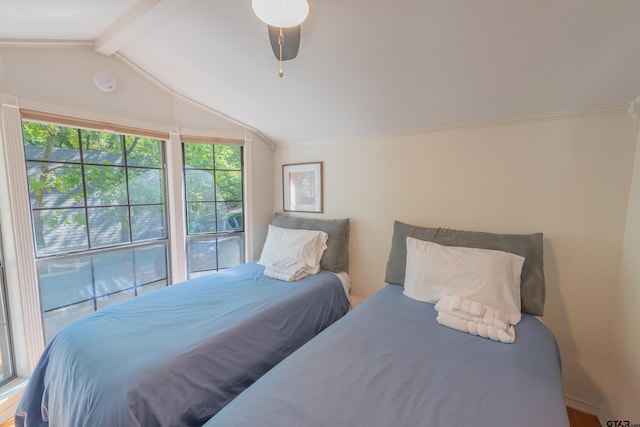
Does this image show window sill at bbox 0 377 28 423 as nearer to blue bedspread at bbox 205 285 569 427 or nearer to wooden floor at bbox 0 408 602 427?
wooden floor at bbox 0 408 602 427

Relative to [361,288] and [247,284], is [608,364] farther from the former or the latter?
[247,284]

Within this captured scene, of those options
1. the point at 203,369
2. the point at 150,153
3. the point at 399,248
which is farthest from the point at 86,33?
the point at 399,248

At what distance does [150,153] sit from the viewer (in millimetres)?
2385

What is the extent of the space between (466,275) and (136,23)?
254 cm

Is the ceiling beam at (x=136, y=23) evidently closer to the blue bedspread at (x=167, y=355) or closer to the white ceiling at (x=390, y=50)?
the white ceiling at (x=390, y=50)

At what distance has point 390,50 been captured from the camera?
1470mm

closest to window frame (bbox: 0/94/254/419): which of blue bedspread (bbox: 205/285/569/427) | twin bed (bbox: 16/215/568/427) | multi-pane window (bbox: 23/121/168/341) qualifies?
multi-pane window (bbox: 23/121/168/341)

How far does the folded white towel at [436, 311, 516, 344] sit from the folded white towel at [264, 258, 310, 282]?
1087mm

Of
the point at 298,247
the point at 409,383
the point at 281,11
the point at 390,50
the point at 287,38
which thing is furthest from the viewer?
the point at 298,247

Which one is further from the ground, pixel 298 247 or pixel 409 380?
pixel 298 247

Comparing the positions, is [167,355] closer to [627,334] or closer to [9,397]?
[9,397]

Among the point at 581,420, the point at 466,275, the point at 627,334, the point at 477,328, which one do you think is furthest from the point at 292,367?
the point at 581,420

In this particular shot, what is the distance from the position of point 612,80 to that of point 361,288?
2.16m

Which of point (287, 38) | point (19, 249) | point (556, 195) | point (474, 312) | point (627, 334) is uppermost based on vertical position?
point (287, 38)
